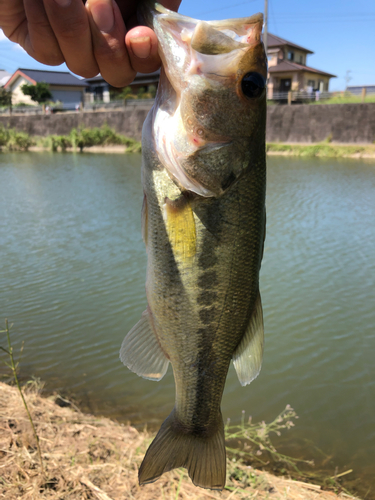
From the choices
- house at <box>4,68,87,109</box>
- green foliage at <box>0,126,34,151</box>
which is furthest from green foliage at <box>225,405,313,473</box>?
house at <box>4,68,87,109</box>

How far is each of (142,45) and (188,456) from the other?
1817 millimetres

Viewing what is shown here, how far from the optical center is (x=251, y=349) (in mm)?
1889

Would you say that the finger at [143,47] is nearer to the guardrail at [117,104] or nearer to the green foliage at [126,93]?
the guardrail at [117,104]

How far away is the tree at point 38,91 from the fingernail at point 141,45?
182ft

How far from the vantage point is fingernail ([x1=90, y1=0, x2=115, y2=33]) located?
1.59 metres

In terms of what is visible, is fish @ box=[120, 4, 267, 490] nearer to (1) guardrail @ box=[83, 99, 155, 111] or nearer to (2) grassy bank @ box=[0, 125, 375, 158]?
(2) grassy bank @ box=[0, 125, 375, 158]

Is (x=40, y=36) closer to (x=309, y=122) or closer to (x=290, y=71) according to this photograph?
(x=309, y=122)

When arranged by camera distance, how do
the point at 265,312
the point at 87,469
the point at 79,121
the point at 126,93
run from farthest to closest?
the point at 126,93, the point at 79,121, the point at 265,312, the point at 87,469

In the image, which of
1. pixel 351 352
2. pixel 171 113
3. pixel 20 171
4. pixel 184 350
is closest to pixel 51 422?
pixel 184 350

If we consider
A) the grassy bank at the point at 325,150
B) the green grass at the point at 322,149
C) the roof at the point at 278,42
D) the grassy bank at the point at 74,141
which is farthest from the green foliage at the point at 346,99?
the roof at the point at 278,42

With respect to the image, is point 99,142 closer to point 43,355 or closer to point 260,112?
point 43,355

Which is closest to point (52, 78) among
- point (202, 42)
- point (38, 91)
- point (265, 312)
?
point (38, 91)

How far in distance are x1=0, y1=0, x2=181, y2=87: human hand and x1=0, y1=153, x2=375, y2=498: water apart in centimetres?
383

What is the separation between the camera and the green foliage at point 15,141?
3300 cm
